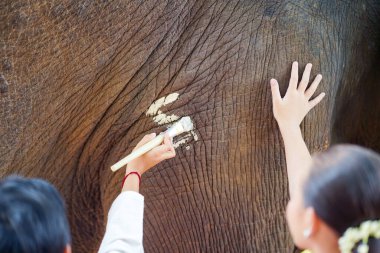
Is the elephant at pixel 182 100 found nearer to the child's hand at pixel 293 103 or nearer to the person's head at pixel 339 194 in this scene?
the child's hand at pixel 293 103

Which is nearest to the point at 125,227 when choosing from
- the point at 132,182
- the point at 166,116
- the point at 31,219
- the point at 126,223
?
the point at 126,223

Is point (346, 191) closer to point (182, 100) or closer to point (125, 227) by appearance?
point (125, 227)

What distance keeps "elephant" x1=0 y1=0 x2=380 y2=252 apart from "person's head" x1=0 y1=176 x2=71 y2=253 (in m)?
0.84

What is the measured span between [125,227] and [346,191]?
0.45m

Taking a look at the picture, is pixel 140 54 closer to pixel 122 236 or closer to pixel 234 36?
pixel 234 36

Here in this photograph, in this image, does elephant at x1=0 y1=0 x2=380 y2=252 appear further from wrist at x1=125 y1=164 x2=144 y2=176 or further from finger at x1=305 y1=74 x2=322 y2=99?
wrist at x1=125 y1=164 x2=144 y2=176

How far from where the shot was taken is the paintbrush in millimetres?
1633

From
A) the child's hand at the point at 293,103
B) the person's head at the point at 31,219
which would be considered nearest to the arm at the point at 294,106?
the child's hand at the point at 293,103

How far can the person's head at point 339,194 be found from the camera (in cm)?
120

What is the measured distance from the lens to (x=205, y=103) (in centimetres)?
202

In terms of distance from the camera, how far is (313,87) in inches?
79.2

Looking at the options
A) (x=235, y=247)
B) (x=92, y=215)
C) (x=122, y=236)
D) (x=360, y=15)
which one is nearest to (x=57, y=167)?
(x=92, y=215)

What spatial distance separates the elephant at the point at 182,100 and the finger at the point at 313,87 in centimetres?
4

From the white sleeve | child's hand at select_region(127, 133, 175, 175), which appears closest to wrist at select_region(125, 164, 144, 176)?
child's hand at select_region(127, 133, 175, 175)
